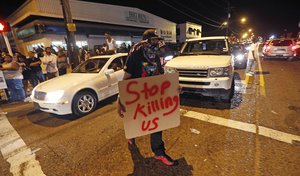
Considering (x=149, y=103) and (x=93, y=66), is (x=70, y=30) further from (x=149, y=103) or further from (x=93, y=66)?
(x=149, y=103)

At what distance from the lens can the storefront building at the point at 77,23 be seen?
14250 millimetres

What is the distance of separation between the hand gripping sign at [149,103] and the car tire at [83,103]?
9.42 ft

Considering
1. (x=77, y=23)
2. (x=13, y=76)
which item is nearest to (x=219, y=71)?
(x=13, y=76)

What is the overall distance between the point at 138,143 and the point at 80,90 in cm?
240

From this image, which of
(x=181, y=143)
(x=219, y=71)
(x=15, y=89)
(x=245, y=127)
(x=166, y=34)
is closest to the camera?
(x=181, y=143)

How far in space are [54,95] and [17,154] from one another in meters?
1.54

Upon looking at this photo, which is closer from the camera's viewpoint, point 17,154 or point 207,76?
point 17,154

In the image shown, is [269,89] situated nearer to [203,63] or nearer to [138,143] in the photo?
[203,63]

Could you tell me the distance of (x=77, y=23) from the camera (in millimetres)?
17312

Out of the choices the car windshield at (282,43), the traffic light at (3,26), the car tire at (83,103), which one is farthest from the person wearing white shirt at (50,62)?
the car windshield at (282,43)

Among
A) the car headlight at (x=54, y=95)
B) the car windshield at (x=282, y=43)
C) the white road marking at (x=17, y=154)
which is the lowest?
the white road marking at (x=17, y=154)

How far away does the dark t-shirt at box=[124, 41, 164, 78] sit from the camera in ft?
7.77

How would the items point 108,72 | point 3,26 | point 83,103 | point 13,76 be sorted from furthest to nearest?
point 3,26 → point 13,76 → point 108,72 → point 83,103

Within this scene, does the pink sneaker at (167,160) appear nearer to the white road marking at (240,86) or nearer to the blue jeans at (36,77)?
the white road marking at (240,86)
